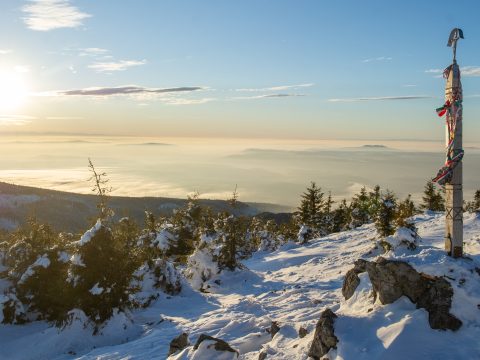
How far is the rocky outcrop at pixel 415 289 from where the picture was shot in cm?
964

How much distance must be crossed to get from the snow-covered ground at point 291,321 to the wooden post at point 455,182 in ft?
1.54

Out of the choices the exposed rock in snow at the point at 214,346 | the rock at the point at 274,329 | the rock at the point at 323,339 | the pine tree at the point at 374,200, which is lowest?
the pine tree at the point at 374,200

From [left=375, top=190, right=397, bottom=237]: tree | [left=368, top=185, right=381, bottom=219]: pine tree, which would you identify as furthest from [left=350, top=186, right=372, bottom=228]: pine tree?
[left=375, top=190, right=397, bottom=237]: tree

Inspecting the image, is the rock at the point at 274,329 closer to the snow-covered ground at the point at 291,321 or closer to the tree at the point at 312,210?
the snow-covered ground at the point at 291,321

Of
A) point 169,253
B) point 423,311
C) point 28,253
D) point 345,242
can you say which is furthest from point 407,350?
point 169,253

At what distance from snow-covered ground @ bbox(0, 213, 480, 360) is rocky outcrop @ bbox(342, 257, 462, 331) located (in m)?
0.19

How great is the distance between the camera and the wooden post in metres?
11.6

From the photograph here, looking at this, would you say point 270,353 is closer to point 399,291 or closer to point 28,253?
point 399,291

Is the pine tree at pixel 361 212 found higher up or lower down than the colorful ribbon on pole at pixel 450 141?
lower down

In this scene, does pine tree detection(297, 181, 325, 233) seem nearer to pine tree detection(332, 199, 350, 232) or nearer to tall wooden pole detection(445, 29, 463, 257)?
pine tree detection(332, 199, 350, 232)

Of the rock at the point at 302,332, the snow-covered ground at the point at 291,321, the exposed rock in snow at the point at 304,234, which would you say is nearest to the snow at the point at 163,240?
the snow-covered ground at the point at 291,321

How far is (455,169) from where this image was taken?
11766mm

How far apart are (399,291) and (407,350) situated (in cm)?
178

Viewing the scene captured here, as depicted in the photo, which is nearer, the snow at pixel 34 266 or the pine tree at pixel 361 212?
the snow at pixel 34 266
